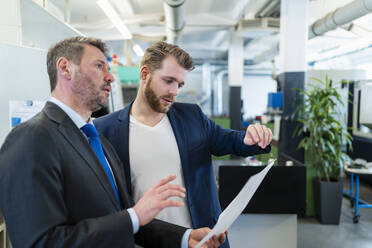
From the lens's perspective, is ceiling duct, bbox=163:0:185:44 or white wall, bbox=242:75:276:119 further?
white wall, bbox=242:75:276:119

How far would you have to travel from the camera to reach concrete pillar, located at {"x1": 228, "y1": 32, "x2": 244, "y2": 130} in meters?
7.96

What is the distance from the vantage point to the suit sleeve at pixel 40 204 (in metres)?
0.68

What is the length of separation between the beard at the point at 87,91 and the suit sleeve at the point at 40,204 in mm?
207

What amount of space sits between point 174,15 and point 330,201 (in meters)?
3.35

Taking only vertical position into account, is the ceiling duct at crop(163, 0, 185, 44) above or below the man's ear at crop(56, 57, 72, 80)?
above

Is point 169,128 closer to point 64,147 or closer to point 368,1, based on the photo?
point 64,147

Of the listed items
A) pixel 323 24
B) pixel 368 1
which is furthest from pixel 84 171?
pixel 323 24

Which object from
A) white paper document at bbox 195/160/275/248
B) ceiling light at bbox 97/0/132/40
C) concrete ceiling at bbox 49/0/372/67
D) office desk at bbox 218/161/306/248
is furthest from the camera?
concrete ceiling at bbox 49/0/372/67

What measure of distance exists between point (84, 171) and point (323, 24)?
5211 mm

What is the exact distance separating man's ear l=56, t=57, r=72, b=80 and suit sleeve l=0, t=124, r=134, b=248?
230mm

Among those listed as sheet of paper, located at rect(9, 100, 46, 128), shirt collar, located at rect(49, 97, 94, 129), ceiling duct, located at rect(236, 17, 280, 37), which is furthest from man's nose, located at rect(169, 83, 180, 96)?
ceiling duct, located at rect(236, 17, 280, 37)

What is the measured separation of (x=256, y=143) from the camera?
1.24m

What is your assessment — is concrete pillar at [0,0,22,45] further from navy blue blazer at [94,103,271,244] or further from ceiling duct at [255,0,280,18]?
ceiling duct at [255,0,280,18]

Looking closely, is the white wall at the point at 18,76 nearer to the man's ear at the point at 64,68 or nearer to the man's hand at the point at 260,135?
the man's ear at the point at 64,68
